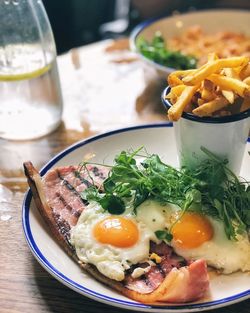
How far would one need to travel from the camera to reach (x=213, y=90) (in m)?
1.13

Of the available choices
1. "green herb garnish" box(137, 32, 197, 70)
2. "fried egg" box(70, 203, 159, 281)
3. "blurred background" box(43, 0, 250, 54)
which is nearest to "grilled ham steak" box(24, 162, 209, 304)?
"fried egg" box(70, 203, 159, 281)

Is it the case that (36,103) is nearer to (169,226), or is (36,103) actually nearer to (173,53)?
(173,53)

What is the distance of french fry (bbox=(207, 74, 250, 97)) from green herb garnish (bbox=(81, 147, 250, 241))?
6.9 inches

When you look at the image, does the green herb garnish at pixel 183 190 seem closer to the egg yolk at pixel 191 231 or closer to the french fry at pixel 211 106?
the egg yolk at pixel 191 231

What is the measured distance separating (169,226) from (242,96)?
0.33 metres

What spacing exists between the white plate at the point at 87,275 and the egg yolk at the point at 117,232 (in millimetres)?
87

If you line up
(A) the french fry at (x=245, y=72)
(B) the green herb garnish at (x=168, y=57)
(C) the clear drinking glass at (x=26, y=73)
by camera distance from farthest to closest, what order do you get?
(B) the green herb garnish at (x=168, y=57) < (C) the clear drinking glass at (x=26, y=73) < (A) the french fry at (x=245, y=72)

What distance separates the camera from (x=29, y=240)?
3.62 ft

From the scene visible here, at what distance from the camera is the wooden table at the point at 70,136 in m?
1.07

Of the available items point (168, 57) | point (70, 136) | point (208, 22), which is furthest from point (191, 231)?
point (208, 22)

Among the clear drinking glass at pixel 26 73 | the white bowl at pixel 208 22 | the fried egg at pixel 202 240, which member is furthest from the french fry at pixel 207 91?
the white bowl at pixel 208 22

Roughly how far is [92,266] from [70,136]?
0.72 meters

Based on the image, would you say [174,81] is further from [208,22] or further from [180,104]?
[208,22]

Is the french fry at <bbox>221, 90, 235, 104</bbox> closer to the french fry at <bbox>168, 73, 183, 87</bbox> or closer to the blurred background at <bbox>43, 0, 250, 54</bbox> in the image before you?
the french fry at <bbox>168, 73, 183, 87</bbox>
